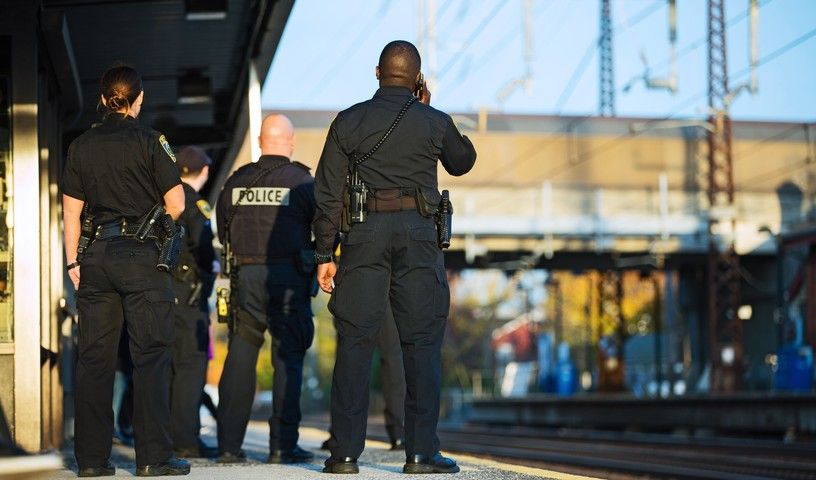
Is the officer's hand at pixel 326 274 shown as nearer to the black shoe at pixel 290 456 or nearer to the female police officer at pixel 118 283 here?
the female police officer at pixel 118 283

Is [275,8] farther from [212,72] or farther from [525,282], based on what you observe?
[525,282]

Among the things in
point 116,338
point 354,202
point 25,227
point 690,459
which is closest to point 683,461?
point 690,459

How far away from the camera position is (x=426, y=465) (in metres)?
7.45

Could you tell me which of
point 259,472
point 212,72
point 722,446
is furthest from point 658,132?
point 259,472

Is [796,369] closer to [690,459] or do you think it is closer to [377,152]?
[690,459]

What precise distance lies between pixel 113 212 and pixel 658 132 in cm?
5382

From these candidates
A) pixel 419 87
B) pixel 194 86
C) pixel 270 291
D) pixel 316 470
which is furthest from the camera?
pixel 194 86

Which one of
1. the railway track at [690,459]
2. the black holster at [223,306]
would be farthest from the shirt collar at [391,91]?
the railway track at [690,459]

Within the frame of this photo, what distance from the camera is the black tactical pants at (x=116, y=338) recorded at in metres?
7.39

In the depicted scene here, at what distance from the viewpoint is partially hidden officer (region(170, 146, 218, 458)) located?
9961 millimetres

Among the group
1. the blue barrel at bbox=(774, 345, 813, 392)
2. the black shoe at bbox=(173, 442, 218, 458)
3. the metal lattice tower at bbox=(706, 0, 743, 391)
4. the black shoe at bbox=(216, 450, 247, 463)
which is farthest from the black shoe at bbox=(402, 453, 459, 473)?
the metal lattice tower at bbox=(706, 0, 743, 391)

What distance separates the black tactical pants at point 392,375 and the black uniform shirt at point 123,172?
10.6 ft

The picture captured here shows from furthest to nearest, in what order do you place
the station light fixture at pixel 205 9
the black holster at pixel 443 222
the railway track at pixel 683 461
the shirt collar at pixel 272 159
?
1. the railway track at pixel 683 461
2. the station light fixture at pixel 205 9
3. the shirt collar at pixel 272 159
4. the black holster at pixel 443 222

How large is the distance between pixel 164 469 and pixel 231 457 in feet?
5.90
